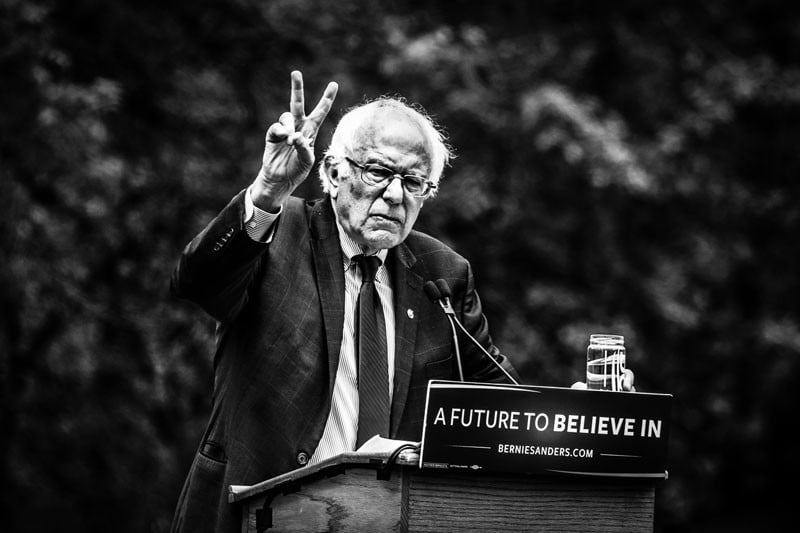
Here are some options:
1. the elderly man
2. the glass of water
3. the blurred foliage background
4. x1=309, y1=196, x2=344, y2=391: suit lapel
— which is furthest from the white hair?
the blurred foliage background

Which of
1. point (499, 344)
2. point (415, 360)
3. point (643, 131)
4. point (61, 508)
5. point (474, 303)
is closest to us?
point (415, 360)

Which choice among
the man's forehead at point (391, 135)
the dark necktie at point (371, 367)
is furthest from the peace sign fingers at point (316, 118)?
the dark necktie at point (371, 367)

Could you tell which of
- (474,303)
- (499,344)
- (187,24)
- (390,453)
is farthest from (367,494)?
(499,344)

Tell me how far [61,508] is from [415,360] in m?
3.95

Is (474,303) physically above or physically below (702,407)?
below

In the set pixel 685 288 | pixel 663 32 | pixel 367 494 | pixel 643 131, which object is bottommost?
pixel 367 494

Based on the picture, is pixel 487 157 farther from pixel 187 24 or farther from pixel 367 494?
pixel 367 494

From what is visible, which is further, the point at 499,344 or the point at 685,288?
the point at 685,288

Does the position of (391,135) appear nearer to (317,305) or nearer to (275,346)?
(317,305)

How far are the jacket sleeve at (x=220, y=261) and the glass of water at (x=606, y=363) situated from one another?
786 mm

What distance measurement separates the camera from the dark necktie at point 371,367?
2.42 metres

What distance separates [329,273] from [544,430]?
83 centimetres

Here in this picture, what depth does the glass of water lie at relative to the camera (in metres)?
2.28

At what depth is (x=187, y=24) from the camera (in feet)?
19.8
